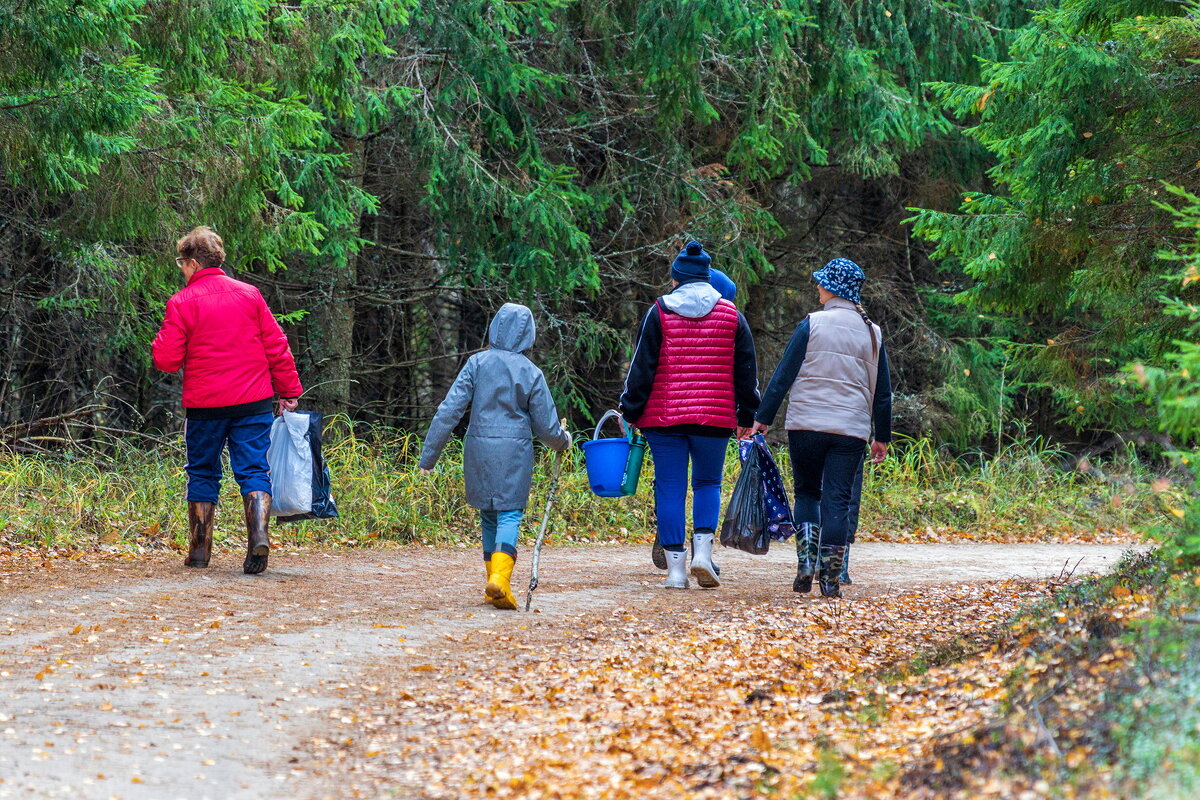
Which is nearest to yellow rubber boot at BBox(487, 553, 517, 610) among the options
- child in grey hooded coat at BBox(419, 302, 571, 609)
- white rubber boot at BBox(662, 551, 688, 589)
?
child in grey hooded coat at BBox(419, 302, 571, 609)

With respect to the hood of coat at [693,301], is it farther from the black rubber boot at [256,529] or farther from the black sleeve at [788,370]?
the black rubber boot at [256,529]

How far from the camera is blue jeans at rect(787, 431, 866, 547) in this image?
7.05m

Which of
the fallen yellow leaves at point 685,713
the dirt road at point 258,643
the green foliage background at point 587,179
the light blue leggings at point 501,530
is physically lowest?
the dirt road at point 258,643

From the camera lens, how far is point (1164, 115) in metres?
7.39

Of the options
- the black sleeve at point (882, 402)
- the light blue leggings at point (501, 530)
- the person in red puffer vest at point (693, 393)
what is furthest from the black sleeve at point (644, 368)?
the black sleeve at point (882, 402)

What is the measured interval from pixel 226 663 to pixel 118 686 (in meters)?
0.53

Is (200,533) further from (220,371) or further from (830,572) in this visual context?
(830,572)

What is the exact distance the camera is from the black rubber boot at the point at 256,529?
7672mm

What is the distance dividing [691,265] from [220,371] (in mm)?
2863

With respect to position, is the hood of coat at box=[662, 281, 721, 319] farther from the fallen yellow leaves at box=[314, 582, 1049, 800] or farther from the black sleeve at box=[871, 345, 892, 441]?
the fallen yellow leaves at box=[314, 582, 1049, 800]

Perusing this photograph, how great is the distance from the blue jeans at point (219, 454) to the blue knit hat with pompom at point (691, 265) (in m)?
2.68

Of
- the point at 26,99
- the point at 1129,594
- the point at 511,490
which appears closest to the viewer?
the point at 1129,594

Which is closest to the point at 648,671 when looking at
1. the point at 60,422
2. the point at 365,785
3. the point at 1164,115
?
the point at 365,785

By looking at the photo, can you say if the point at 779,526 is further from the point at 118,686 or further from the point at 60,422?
the point at 60,422
